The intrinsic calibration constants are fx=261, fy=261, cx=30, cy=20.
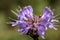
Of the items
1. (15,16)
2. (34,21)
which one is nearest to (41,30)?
(34,21)

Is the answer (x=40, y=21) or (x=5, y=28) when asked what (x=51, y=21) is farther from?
(x=5, y=28)

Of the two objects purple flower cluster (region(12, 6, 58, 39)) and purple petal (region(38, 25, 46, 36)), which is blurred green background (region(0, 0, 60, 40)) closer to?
purple flower cluster (region(12, 6, 58, 39))

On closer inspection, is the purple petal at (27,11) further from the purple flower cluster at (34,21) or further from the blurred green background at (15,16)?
the blurred green background at (15,16)

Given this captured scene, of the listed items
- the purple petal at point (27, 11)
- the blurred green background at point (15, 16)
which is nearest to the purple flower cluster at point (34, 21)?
the purple petal at point (27, 11)

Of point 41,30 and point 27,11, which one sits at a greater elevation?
point 27,11

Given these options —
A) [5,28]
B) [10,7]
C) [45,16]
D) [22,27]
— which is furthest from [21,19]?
[10,7]

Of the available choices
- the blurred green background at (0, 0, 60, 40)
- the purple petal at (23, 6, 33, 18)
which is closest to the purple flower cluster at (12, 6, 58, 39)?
the purple petal at (23, 6, 33, 18)

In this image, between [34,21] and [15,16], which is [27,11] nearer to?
[34,21]

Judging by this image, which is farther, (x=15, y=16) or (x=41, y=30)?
(x=15, y=16)
